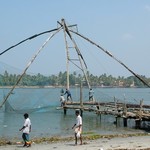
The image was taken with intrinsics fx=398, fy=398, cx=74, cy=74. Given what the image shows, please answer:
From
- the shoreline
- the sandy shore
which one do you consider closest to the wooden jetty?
the shoreline

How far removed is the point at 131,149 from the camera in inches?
569

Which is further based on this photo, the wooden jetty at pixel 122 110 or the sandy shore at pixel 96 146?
the wooden jetty at pixel 122 110

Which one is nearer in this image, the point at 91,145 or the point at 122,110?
the point at 91,145

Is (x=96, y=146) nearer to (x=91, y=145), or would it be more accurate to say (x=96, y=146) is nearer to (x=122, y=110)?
(x=91, y=145)

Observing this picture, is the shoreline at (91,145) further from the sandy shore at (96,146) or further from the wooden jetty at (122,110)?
the wooden jetty at (122,110)

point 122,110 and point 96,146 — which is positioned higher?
point 122,110

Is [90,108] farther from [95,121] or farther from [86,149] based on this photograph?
[86,149]

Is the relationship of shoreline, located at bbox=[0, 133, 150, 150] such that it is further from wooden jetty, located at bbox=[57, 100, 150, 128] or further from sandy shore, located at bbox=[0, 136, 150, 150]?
wooden jetty, located at bbox=[57, 100, 150, 128]

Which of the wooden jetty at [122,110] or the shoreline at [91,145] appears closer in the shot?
the shoreline at [91,145]

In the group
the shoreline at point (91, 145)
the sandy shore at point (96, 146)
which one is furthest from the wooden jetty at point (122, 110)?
the sandy shore at point (96, 146)

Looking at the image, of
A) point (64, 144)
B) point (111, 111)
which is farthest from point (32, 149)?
point (111, 111)

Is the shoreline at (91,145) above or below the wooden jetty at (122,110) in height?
below

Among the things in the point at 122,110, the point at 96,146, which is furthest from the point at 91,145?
the point at 122,110

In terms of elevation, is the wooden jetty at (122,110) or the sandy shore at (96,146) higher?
the wooden jetty at (122,110)
